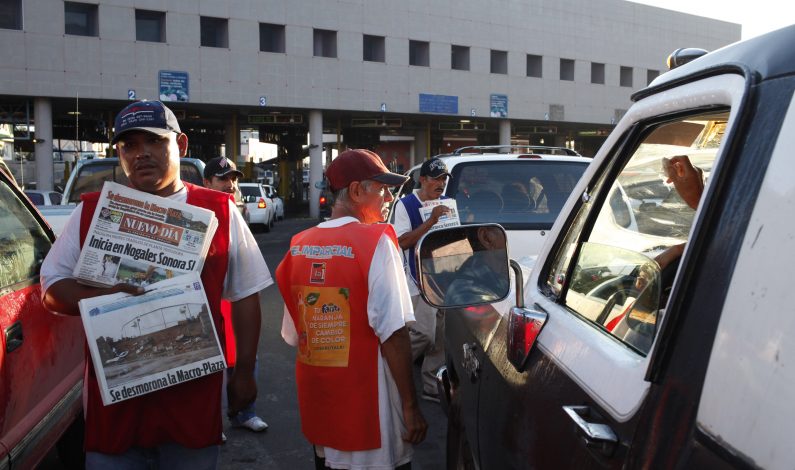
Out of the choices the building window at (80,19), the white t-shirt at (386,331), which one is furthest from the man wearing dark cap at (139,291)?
the building window at (80,19)

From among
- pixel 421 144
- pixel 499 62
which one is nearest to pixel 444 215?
pixel 499 62

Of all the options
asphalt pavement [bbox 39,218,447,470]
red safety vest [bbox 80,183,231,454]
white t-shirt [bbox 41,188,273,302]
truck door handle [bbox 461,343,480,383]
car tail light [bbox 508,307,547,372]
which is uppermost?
white t-shirt [bbox 41,188,273,302]

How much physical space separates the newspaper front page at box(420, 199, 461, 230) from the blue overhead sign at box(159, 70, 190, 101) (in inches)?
933

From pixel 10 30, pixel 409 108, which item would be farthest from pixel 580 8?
pixel 10 30

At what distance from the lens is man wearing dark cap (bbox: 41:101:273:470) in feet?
8.21

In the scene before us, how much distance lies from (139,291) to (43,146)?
2611 centimetres

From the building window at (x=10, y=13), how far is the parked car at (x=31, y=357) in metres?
24.9

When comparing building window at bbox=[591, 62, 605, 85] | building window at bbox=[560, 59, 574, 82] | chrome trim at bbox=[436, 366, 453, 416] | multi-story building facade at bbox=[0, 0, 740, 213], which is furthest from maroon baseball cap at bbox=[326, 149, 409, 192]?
building window at bbox=[591, 62, 605, 85]

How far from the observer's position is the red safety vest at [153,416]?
248 cm

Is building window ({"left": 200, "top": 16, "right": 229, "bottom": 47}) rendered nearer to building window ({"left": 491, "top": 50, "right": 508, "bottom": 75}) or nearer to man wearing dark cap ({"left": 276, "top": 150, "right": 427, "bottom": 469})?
building window ({"left": 491, "top": 50, "right": 508, "bottom": 75})

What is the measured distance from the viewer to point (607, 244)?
2074 millimetres

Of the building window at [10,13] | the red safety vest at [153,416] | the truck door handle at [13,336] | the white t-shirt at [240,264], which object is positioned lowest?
the red safety vest at [153,416]

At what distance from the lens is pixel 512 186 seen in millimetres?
5648

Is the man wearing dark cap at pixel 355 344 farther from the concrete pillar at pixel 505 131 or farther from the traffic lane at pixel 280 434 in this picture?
the concrete pillar at pixel 505 131
